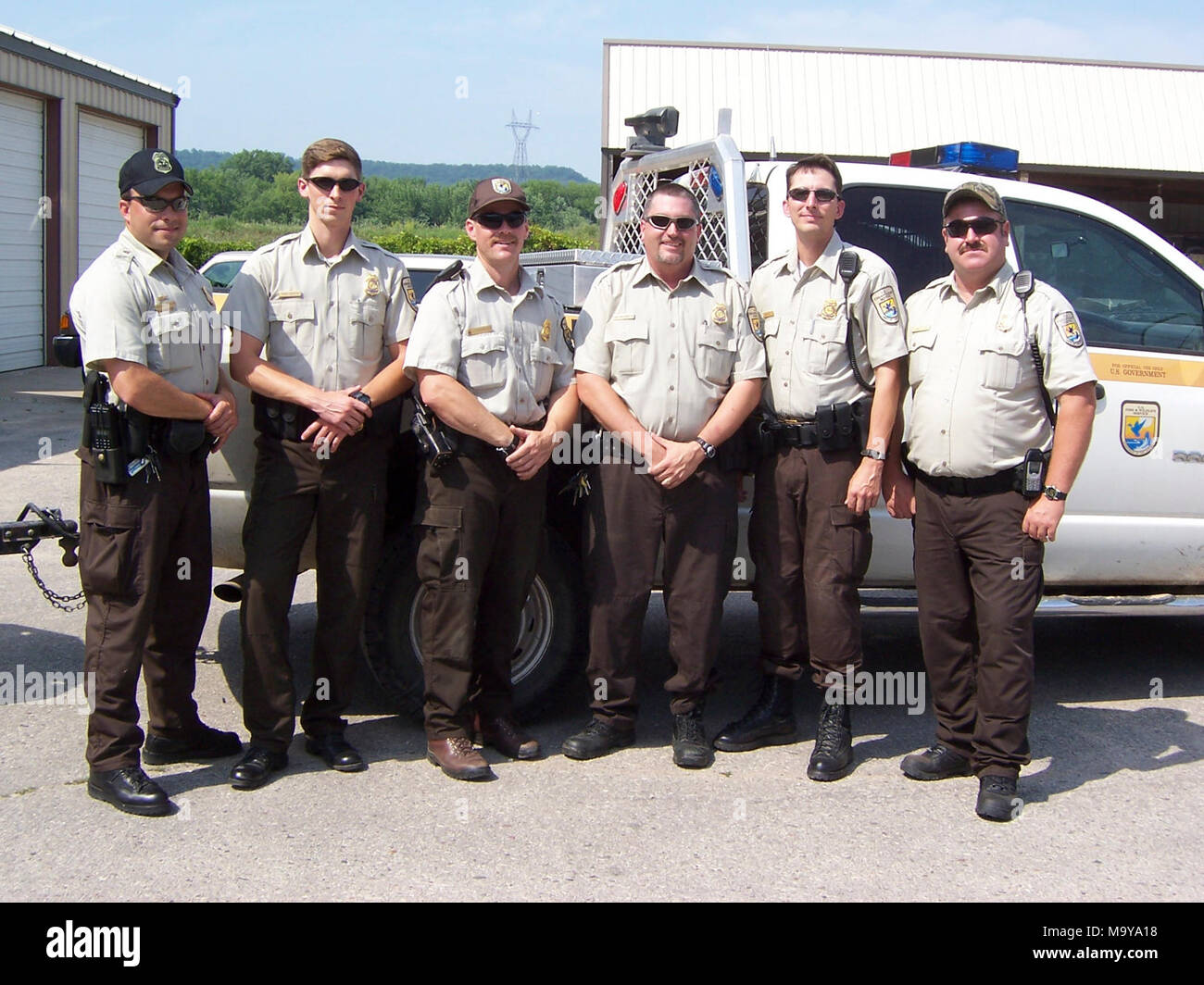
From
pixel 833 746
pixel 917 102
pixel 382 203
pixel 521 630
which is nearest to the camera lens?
pixel 833 746

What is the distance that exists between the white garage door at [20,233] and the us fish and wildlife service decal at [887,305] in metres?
14.0

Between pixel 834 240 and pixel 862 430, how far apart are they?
653 millimetres

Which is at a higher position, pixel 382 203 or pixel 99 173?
pixel 382 203

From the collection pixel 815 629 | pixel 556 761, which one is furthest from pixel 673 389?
pixel 556 761

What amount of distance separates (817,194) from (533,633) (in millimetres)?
1869

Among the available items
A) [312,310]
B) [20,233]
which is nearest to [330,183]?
[312,310]

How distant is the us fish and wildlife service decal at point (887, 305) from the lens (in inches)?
158

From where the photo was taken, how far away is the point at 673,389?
4043 mm

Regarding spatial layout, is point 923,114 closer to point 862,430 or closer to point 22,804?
point 862,430

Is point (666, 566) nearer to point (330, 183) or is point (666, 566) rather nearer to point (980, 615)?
point (980, 615)

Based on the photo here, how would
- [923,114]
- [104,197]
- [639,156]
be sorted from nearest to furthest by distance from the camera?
[639,156] → [104,197] → [923,114]

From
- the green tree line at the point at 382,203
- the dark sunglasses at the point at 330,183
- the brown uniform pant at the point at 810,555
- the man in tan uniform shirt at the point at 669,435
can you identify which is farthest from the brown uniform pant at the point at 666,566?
the green tree line at the point at 382,203

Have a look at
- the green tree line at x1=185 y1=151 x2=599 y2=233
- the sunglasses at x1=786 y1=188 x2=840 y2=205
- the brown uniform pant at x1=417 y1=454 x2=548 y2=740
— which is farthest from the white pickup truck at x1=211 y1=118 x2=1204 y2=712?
the green tree line at x1=185 y1=151 x2=599 y2=233

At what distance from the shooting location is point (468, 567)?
398cm
